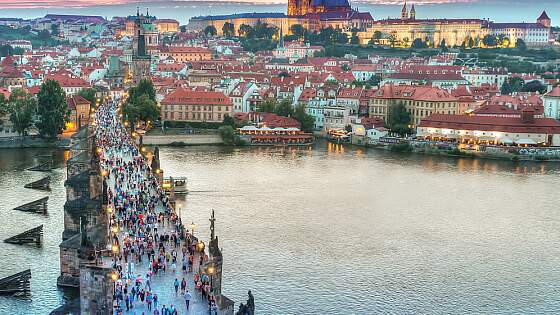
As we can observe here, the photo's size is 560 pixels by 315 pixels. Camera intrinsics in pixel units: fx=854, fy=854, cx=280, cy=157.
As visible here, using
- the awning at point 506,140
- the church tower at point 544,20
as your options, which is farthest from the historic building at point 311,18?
the awning at point 506,140

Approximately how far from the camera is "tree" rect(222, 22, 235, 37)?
115 metres

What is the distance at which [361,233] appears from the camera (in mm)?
22609

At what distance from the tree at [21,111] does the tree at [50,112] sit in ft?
2.15

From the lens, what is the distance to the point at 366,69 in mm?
72062

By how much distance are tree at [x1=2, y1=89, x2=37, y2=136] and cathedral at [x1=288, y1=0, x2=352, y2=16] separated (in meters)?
79.9

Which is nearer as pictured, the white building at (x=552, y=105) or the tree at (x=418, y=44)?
the white building at (x=552, y=105)

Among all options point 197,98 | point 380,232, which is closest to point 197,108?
point 197,98

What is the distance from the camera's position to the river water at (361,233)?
17.5 metres

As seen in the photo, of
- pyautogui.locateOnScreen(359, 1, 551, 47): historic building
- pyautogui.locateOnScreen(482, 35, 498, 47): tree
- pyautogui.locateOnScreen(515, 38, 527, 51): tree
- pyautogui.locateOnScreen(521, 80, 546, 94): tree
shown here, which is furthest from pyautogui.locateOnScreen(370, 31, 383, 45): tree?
pyautogui.locateOnScreen(521, 80, 546, 94): tree

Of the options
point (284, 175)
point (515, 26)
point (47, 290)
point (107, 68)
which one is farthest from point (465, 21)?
point (47, 290)

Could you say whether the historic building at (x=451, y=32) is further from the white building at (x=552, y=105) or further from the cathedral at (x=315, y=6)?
the white building at (x=552, y=105)

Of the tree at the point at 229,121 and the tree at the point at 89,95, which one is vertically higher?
the tree at the point at 89,95

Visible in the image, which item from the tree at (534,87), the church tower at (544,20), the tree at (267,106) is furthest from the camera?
the church tower at (544,20)

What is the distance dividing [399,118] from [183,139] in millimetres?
11831
